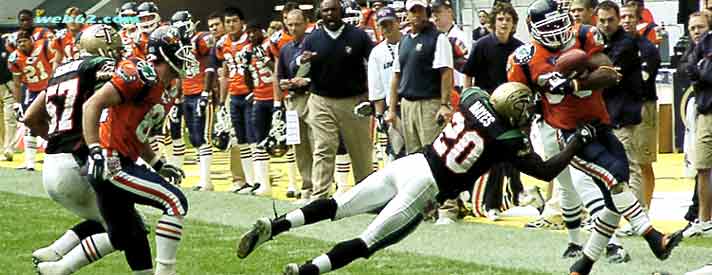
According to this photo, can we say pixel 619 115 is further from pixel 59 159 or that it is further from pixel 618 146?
pixel 59 159

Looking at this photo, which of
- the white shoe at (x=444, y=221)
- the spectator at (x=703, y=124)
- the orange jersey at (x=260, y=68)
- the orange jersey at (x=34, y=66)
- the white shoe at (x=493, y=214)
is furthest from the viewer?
the orange jersey at (x=34, y=66)

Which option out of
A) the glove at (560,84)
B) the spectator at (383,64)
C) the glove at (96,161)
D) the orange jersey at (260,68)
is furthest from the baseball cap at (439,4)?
the glove at (96,161)

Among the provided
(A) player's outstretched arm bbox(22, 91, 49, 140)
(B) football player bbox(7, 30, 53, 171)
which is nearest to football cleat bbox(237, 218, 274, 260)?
(A) player's outstretched arm bbox(22, 91, 49, 140)

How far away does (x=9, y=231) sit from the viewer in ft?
36.6

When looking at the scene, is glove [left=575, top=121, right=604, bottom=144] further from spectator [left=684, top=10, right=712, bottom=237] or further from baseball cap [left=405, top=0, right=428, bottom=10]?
baseball cap [left=405, top=0, right=428, bottom=10]

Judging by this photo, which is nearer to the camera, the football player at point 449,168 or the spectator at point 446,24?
the football player at point 449,168

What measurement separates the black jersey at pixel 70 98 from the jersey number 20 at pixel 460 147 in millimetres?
1924

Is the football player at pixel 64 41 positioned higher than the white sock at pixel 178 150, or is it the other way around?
the football player at pixel 64 41

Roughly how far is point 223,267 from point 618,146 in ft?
8.77

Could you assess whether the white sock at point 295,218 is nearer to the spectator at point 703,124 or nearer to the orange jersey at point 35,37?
the spectator at point 703,124

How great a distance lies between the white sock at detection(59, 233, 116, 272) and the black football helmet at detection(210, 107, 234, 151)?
6019 millimetres

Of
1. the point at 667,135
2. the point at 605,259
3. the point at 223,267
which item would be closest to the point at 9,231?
the point at 223,267

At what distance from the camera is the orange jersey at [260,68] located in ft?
44.2

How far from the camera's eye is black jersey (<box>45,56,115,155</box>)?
7934 millimetres
